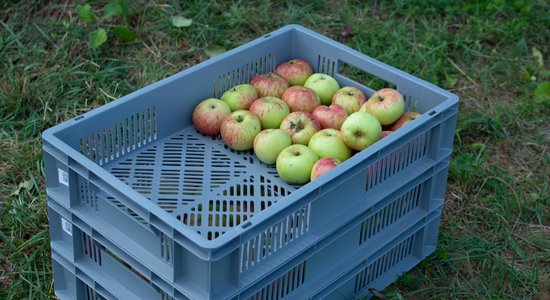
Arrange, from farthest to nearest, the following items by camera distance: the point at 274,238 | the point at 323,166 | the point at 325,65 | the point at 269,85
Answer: the point at 325,65
the point at 269,85
the point at 323,166
the point at 274,238

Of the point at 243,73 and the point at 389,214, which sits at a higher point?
the point at 243,73

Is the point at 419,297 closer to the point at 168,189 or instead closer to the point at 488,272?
the point at 488,272

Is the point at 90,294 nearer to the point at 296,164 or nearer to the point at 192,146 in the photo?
the point at 192,146

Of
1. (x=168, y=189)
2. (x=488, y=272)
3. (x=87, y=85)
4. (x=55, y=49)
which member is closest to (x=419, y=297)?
(x=488, y=272)

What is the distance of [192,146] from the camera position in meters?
3.30

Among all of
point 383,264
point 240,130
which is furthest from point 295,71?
point 383,264

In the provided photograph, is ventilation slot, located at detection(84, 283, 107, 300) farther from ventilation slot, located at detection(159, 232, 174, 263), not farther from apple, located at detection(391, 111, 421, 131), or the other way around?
apple, located at detection(391, 111, 421, 131)

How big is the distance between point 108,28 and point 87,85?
1.33 feet

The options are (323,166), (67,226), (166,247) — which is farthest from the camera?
(323,166)

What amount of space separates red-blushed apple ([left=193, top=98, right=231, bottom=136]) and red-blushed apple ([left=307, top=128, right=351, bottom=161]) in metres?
0.35

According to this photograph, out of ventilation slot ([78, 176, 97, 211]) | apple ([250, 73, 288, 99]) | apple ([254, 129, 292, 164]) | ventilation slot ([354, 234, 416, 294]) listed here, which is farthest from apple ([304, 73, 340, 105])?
ventilation slot ([78, 176, 97, 211])

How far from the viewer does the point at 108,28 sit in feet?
14.4

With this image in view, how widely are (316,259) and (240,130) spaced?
1.98ft

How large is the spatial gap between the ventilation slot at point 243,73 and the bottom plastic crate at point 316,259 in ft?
2.61
